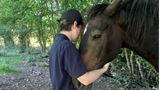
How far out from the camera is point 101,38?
4.01ft

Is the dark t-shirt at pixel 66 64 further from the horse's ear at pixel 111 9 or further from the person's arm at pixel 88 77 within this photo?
the horse's ear at pixel 111 9

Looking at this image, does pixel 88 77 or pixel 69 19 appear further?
pixel 69 19

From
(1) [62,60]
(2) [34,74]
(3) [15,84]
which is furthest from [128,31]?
(2) [34,74]

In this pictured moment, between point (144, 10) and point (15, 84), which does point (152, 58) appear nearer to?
point (144, 10)

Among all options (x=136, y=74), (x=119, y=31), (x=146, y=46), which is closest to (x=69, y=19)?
(x=119, y=31)

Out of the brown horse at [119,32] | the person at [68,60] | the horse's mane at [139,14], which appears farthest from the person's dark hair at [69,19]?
the horse's mane at [139,14]

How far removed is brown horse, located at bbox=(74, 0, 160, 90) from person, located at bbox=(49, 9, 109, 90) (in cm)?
11

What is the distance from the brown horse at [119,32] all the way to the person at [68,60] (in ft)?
0.37

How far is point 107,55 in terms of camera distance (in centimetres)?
129

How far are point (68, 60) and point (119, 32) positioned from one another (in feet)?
2.14

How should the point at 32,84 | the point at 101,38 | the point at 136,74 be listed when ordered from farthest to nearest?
the point at 32,84, the point at 136,74, the point at 101,38

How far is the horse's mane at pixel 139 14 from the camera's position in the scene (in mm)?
1156

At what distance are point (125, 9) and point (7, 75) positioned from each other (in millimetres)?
5362

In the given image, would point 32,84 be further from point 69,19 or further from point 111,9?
point 111,9
